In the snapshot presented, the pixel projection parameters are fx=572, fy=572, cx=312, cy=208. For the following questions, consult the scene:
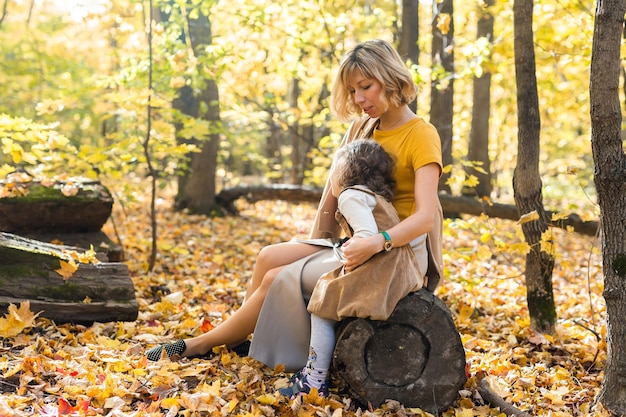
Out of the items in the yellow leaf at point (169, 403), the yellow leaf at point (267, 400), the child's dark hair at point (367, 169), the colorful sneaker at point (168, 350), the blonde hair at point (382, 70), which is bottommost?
the yellow leaf at point (267, 400)

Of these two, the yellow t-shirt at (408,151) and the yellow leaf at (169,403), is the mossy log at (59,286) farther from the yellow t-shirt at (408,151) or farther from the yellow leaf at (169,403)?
the yellow t-shirt at (408,151)

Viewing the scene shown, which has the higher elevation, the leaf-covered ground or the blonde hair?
the blonde hair

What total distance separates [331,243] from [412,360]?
2.55 feet

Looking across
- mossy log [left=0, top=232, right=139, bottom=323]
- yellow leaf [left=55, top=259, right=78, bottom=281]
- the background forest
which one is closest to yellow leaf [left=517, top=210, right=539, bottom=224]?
the background forest

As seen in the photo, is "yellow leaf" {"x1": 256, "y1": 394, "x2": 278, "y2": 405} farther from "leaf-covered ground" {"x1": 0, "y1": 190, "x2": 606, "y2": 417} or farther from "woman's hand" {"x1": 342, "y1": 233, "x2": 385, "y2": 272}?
"woman's hand" {"x1": 342, "y1": 233, "x2": 385, "y2": 272}

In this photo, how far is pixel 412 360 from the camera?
8.96 feet

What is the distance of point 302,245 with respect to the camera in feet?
10.2

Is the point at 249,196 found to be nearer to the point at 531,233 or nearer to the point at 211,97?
the point at 211,97

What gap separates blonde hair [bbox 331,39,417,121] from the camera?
284 cm

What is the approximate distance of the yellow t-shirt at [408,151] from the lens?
281 centimetres

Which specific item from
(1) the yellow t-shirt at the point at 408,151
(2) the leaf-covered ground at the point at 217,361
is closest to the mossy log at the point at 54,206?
(2) the leaf-covered ground at the point at 217,361

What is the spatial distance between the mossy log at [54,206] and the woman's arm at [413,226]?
281 centimetres

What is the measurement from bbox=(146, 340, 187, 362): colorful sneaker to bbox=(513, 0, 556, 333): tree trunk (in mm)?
2314

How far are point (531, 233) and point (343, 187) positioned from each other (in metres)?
1.75
